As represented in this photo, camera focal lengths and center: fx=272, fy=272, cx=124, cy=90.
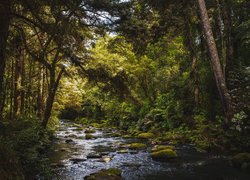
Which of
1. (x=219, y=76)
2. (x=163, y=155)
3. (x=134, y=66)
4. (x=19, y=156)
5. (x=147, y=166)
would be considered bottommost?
(x=147, y=166)

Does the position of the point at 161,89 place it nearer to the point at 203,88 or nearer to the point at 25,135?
the point at 203,88

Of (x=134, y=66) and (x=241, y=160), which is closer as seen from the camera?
(x=241, y=160)

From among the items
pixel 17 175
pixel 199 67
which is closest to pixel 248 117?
pixel 199 67

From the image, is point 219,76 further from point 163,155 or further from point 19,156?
point 19,156

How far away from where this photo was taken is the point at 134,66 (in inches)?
931

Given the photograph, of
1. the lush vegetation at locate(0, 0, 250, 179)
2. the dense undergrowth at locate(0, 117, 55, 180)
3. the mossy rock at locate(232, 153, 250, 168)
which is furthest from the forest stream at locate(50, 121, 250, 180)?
the lush vegetation at locate(0, 0, 250, 179)

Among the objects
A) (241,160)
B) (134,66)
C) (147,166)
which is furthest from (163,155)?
(134,66)

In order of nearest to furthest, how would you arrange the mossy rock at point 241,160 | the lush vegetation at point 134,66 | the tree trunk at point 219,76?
1. the lush vegetation at point 134,66
2. the mossy rock at point 241,160
3. the tree trunk at point 219,76

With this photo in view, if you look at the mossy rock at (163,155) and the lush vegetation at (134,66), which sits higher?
the lush vegetation at (134,66)

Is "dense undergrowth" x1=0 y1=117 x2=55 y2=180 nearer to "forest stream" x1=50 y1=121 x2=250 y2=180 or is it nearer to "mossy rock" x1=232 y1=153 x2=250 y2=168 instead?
"forest stream" x1=50 y1=121 x2=250 y2=180

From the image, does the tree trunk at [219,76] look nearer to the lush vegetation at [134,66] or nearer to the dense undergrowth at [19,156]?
the lush vegetation at [134,66]

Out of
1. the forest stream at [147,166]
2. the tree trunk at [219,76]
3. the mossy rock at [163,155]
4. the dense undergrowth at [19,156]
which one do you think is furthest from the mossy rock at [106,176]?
the tree trunk at [219,76]

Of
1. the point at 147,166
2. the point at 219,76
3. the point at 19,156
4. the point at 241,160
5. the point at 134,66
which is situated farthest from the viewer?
the point at 134,66

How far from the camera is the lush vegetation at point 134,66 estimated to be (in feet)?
25.1
